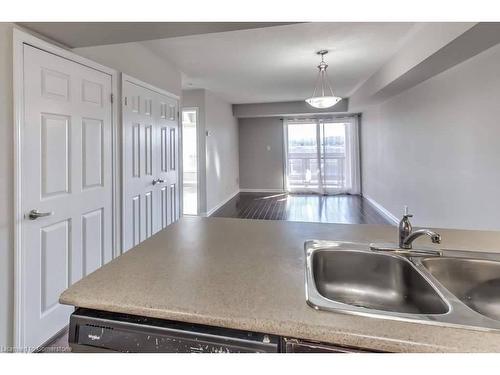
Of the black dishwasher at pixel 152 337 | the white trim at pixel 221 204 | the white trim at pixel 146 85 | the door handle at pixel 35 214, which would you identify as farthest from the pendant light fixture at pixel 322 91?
the black dishwasher at pixel 152 337

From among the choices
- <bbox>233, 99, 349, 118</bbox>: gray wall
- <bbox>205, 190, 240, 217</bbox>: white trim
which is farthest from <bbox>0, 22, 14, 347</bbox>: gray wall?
<bbox>233, 99, 349, 118</bbox>: gray wall

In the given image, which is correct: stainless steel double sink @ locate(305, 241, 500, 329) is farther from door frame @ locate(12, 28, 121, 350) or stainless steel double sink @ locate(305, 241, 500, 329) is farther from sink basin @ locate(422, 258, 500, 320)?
door frame @ locate(12, 28, 121, 350)

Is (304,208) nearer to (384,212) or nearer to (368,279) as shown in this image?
(384,212)

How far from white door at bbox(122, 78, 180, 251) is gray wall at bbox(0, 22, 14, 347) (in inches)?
40.4

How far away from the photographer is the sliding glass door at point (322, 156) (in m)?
7.59

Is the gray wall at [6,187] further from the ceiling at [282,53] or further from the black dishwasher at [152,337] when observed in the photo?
the ceiling at [282,53]

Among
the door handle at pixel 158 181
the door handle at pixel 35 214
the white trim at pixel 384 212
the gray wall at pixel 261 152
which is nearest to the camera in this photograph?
the door handle at pixel 35 214

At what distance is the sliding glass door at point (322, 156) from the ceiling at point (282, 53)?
2.46 metres

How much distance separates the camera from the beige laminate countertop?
0.66 meters

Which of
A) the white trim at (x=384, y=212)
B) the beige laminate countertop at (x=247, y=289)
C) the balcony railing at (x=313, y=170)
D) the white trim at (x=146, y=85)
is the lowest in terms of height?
the white trim at (x=384, y=212)

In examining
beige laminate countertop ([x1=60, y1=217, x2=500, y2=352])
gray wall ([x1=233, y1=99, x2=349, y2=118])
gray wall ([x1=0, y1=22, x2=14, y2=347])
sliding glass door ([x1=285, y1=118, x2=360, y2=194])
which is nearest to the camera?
beige laminate countertop ([x1=60, y1=217, x2=500, y2=352])

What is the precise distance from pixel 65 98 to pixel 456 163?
3487mm

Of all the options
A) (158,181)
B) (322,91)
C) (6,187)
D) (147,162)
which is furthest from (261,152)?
(6,187)
